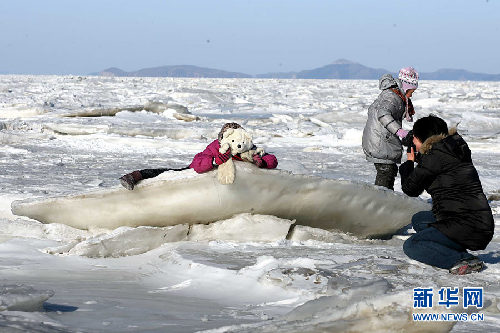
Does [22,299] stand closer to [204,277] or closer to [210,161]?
[204,277]

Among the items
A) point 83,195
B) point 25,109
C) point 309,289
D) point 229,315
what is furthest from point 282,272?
point 25,109

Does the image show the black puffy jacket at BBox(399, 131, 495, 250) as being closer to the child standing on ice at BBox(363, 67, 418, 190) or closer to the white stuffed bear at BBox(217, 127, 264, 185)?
the white stuffed bear at BBox(217, 127, 264, 185)

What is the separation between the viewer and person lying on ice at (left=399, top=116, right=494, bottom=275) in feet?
12.8

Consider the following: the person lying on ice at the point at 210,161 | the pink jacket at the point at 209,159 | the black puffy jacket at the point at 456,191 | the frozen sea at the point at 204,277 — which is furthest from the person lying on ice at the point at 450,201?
the pink jacket at the point at 209,159

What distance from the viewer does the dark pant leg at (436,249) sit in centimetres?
393

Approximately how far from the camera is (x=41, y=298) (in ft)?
8.80

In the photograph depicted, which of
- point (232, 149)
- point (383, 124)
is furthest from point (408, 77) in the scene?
point (232, 149)

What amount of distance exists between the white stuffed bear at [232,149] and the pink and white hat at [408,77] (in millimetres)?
1636

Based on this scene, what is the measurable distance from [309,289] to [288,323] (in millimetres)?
786

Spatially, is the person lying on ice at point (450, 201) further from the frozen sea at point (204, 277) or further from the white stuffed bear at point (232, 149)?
the white stuffed bear at point (232, 149)

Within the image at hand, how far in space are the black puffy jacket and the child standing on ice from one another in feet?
5.19

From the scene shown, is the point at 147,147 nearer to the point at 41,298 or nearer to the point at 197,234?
the point at 197,234

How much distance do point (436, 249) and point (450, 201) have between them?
297 mm

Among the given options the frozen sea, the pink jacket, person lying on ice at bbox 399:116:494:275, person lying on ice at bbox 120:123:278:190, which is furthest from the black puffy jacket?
the pink jacket
